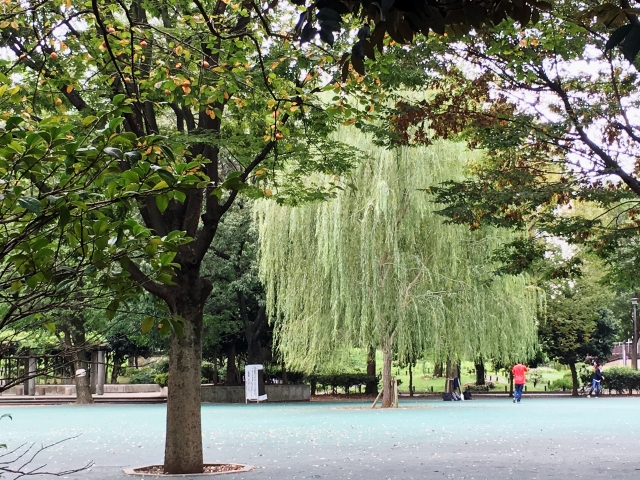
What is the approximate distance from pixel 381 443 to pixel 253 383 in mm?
19815

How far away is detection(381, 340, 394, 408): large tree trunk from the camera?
84.9 ft

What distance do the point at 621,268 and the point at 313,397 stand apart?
26.6 metres

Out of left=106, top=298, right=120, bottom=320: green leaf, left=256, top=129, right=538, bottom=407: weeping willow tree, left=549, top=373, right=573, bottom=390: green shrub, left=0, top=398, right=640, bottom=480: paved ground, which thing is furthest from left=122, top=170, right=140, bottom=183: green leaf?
left=549, top=373, right=573, bottom=390: green shrub

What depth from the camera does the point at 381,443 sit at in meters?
15.2

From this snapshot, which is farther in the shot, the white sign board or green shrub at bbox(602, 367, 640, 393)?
green shrub at bbox(602, 367, 640, 393)

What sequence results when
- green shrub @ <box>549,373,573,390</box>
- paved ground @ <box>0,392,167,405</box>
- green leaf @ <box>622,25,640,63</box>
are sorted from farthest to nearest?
green shrub @ <box>549,373,573,390</box>
paved ground @ <box>0,392,167,405</box>
green leaf @ <box>622,25,640,63</box>

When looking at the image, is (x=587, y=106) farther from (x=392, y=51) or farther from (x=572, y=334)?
(x=572, y=334)

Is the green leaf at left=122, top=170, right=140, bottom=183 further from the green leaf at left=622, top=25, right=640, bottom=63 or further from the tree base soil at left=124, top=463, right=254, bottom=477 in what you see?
the tree base soil at left=124, top=463, right=254, bottom=477

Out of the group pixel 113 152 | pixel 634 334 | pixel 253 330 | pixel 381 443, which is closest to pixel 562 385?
pixel 634 334

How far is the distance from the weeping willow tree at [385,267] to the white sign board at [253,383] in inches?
281

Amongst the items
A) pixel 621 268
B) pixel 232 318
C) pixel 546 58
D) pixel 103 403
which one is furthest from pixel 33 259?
pixel 103 403

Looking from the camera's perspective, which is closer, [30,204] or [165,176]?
[30,204]

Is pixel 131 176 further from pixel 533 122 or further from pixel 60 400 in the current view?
pixel 60 400

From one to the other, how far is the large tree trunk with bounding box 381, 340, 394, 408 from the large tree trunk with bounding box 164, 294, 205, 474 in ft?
47.6
